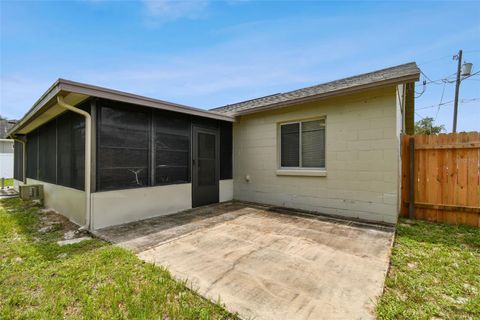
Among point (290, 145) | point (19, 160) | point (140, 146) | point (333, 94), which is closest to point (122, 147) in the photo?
point (140, 146)

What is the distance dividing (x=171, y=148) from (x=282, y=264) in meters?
3.76

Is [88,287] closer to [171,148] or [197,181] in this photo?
[171,148]

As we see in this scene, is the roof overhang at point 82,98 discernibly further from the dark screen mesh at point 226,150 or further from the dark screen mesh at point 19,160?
the dark screen mesh at point 19,160

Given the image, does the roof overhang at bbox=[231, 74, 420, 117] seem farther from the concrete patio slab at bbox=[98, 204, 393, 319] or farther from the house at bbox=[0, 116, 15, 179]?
the house at bbox=[0, 116, 15, 179]

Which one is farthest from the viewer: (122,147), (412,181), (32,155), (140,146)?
(32,155)

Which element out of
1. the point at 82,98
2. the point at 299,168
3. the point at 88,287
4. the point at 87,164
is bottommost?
the point at 88,287

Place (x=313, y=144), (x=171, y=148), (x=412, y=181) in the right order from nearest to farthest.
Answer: (x=412, y=181)
(x=171, y=148)
(x=313, y=144)

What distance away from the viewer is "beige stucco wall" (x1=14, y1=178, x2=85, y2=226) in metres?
4.42

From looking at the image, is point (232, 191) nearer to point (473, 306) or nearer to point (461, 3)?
point (473, 306)

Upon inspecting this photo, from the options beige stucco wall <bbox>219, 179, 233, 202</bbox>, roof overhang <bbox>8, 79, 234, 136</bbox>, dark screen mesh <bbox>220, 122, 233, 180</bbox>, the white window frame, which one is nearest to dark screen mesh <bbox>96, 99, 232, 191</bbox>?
roof overhang <bbox>8, 79, 234, 136</bbox>

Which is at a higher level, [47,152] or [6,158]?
[47,152]

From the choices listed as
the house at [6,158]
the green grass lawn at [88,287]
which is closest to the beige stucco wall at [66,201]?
the green grass lawn at [88,287]

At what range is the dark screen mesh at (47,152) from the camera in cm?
591

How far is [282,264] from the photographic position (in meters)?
2.69
